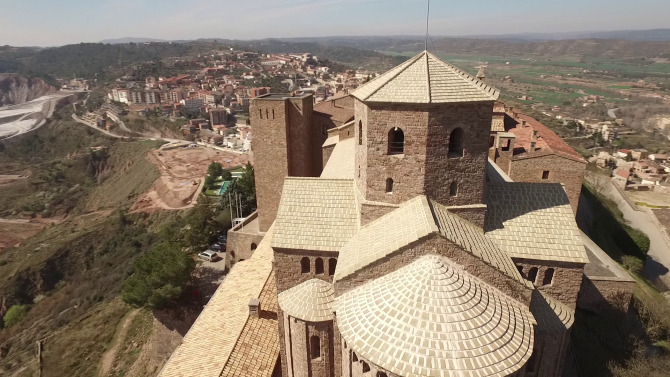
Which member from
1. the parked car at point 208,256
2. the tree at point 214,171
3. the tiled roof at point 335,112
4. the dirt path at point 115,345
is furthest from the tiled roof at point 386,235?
the tree at point 214,171

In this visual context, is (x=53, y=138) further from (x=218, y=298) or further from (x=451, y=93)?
(x=451, y=93)

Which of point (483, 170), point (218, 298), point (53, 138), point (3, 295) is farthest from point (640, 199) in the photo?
point (53, 138)

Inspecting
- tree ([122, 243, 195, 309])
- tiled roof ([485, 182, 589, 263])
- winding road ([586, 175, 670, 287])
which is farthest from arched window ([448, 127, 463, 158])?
winding road ([586, 175, 670, 287])

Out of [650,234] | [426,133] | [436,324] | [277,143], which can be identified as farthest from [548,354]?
[650,234]

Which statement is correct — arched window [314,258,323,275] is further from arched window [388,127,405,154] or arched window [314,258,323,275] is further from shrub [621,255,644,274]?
shrub [621,255,644,274]

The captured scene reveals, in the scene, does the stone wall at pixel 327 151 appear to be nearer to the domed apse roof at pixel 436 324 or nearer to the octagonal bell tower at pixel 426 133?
the octagonal bell tower at pixel 426 133
